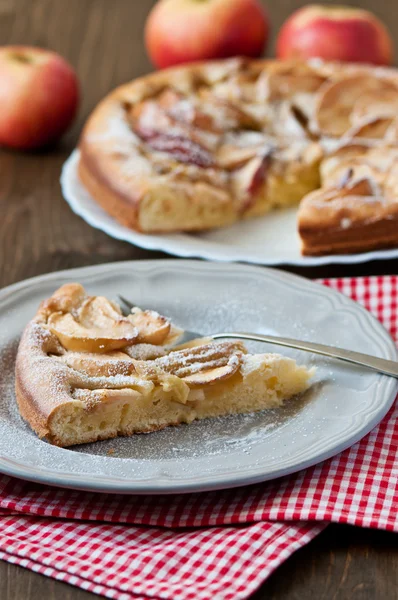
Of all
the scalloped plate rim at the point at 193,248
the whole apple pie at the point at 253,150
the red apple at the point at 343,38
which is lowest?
the scalloped plate rim at the point at 193,248

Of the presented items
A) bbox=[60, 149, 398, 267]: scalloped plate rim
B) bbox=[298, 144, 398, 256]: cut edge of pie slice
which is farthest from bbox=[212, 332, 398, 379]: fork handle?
bbox=[298, 144, 398, 256]: cut edge of pie slice

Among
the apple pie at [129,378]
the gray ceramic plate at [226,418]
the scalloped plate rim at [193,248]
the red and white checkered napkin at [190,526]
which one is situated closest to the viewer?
the red and white checkered napkin at [190,526]

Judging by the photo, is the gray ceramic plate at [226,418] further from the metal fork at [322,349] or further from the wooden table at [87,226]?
the wooden table at [87,226]

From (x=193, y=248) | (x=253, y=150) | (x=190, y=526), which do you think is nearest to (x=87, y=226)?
(x=193, y=248)

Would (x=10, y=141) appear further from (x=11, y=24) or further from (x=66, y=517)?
(x=66, y=517)

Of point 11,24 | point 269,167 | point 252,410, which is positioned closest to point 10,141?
point 269,167

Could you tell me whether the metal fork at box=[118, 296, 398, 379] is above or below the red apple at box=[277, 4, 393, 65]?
below

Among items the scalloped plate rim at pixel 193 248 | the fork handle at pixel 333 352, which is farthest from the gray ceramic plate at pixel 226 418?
the scalloped plate rim at pixel 193 248

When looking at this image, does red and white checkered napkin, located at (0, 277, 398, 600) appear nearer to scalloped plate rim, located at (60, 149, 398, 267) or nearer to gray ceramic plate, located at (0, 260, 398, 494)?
gray ceramic plate, located at (0, 260, 398, 494)
